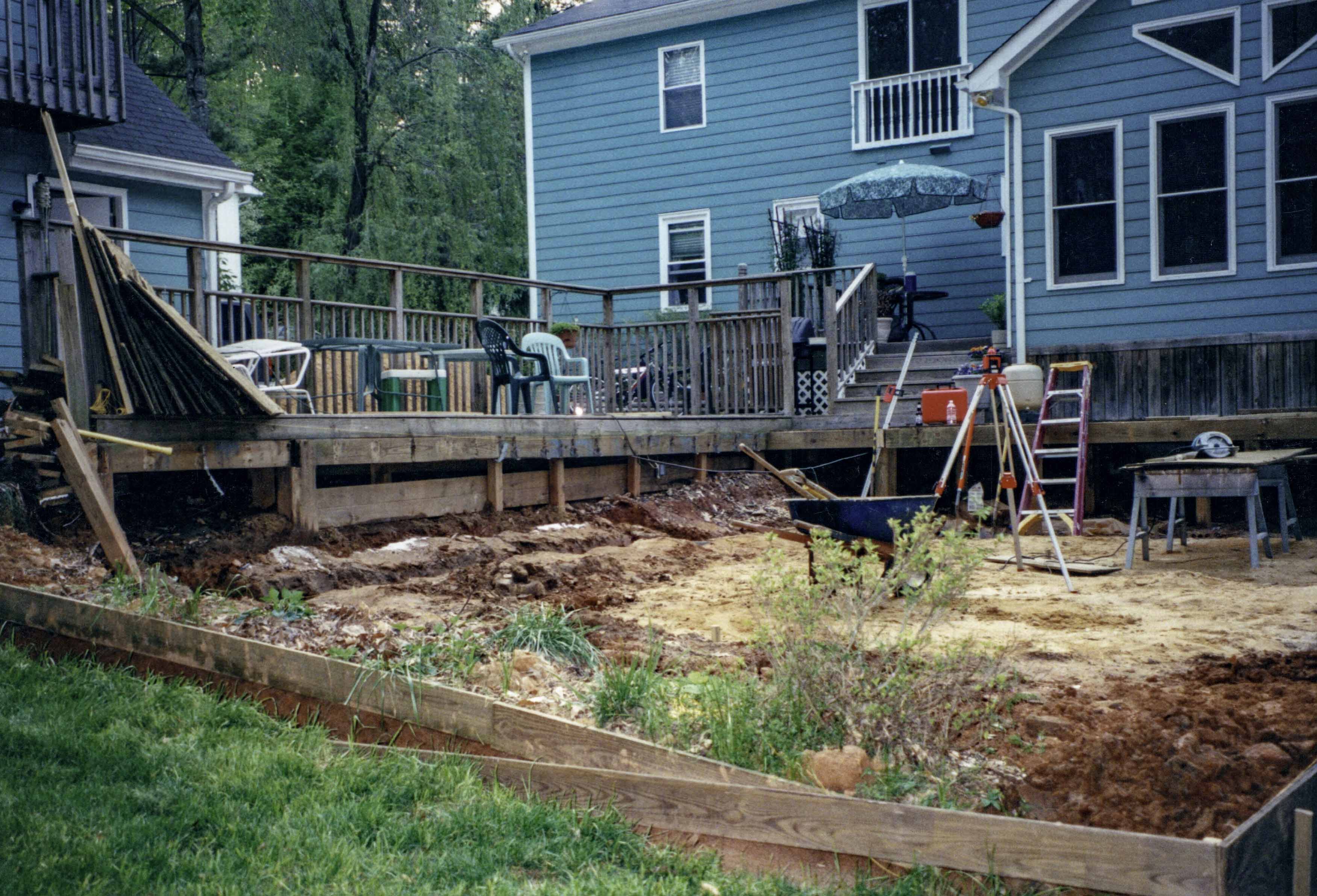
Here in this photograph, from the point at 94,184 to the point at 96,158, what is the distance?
57cm

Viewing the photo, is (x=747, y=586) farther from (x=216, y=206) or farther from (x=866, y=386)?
(x=216, y=206)

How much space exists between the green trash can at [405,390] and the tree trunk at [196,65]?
34.4 ft

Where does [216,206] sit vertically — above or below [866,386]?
above

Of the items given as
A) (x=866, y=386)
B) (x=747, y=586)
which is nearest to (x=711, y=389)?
(x=866, y=386)

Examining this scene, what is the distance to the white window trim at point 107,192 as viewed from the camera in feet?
39.5

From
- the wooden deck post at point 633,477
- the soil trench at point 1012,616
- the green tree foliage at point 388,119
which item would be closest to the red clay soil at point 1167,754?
the soil trench at point 1012,616

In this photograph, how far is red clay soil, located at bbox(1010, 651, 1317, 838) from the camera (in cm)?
321

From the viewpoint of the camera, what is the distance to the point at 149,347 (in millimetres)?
6609

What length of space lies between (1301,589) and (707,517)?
16.7 feet

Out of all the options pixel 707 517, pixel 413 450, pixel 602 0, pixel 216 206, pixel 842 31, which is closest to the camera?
pixel 413 450

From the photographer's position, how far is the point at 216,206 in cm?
1455

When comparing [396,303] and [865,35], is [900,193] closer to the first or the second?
[865,35]

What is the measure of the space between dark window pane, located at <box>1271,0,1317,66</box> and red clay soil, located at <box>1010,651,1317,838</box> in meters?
9.21

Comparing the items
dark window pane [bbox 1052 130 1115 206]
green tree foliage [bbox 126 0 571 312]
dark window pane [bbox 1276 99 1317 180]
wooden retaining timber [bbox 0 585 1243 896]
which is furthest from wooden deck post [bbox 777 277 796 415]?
green tree foliage [bbox 126 0 571 312]
